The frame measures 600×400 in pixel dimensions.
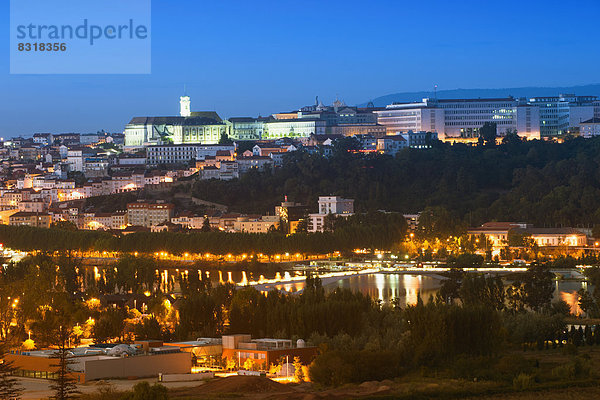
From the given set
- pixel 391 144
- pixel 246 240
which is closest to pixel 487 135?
pixel 391 144

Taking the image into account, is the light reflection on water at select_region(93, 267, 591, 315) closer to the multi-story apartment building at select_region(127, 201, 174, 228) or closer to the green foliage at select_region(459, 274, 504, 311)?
the green foliage at select_region(459, 274, 504, 311)

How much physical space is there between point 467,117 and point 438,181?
10917mm

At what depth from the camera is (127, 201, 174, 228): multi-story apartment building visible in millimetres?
46562

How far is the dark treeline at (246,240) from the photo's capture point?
38406 millimetres

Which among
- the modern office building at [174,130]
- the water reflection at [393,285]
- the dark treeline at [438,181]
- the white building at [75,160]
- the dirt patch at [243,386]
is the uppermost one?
the modern office building at [174,130]

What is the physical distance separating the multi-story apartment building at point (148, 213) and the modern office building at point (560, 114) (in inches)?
764

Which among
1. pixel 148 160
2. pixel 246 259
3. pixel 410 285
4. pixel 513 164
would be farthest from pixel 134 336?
pixel 148 160

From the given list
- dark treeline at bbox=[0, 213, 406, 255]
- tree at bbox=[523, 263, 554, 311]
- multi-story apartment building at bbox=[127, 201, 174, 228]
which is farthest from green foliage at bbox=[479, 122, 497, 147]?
tree at bbox=[523, 263, 554, 311]

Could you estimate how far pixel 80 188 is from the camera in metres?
53.5

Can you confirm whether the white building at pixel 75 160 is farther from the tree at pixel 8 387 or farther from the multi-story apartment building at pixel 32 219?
the tree at pixel 8 387

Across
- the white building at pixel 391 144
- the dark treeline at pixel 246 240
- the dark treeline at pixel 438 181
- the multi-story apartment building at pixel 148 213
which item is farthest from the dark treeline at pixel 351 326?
the white building at pixel 391 144

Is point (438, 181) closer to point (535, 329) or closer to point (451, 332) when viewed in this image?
point (535, 329)

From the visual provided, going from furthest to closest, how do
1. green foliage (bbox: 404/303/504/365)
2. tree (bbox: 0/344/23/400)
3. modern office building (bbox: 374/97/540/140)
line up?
1. modern office building (bbox: 374/97/540/140)
2. green foliage (bbox: 404/303/504/365)
3. tree (bbox: 0/344/23/400)

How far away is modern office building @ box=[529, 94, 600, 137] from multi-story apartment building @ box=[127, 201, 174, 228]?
19395 mm
